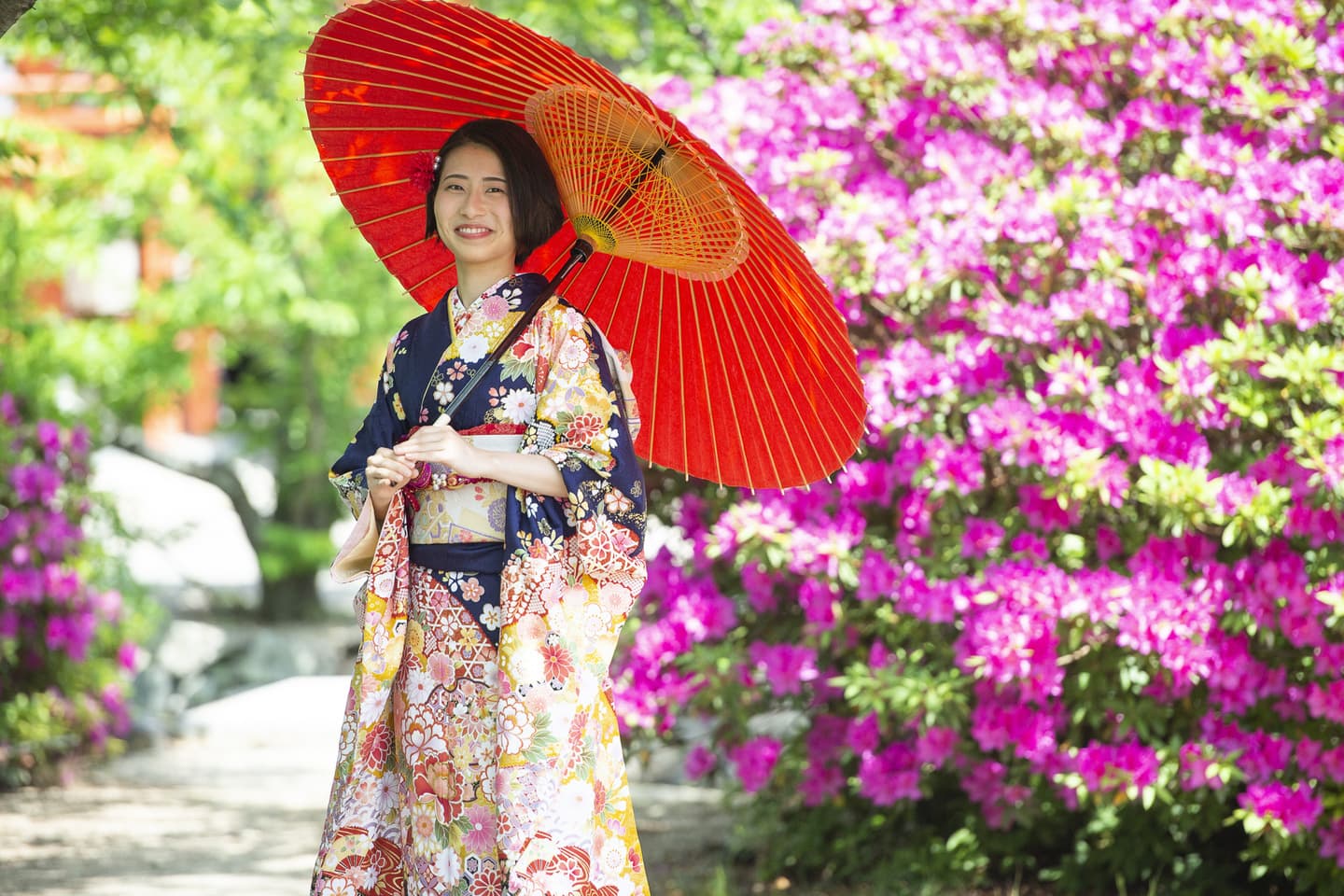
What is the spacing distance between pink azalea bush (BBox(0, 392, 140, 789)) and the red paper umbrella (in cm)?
389

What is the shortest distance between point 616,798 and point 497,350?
2.79ft

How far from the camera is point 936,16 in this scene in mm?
4730

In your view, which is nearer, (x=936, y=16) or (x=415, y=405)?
(x=415, y=405)

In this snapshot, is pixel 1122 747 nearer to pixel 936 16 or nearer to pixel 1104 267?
pixel 1104 267

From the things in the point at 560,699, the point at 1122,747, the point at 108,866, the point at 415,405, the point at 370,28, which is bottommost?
the point at 108,866

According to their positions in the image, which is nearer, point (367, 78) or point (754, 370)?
point (367, 78)

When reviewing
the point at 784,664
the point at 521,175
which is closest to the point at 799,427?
the point at 521,175

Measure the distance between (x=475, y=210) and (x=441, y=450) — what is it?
516mm

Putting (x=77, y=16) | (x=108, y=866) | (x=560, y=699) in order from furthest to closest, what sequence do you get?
(x=77, y=16), (x=108, y=866), (x=560, y=699)

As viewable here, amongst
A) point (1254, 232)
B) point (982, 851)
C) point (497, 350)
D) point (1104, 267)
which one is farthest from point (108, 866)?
point (1254, 232)

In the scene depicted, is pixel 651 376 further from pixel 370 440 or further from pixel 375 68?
pixel 375 68

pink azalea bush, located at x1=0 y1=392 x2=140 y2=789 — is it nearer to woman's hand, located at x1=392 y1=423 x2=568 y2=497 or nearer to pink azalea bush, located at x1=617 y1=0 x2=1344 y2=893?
pink azalea bush, located at x1=617 y1=0 x2=1344 y2=893

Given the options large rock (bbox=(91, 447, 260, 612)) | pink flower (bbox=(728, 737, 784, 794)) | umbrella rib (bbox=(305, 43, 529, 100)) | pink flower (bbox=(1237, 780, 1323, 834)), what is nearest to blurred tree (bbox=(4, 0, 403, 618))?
large rock (bbox=(91, 447, 260, 612))

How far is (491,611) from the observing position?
8.70ft
